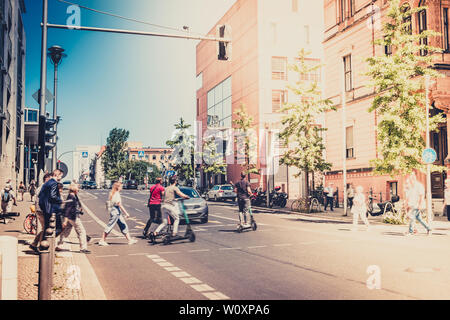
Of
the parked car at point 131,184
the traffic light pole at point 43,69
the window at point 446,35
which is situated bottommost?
the parked car at point 131,184

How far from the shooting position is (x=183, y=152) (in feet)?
202

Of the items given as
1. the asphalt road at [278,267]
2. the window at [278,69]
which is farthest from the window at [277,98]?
the asphalt road at [278,267]

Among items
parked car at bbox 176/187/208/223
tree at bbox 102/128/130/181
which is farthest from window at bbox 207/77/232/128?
tree at bbox 102/128/130/181

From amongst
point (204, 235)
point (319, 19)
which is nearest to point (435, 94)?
point (204, 235)

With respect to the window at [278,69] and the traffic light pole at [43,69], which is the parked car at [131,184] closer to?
the window at [278,69]

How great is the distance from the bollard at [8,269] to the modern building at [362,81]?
2089 cm

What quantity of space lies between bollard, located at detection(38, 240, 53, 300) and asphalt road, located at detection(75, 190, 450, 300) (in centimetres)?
107

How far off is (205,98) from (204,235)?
51.8 metres

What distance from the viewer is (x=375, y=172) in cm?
1938

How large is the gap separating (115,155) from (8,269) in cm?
11467

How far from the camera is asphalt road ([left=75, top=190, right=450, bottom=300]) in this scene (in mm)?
6488

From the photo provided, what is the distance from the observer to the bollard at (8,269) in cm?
526

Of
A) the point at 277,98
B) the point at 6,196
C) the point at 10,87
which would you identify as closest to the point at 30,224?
the point at 6,196
